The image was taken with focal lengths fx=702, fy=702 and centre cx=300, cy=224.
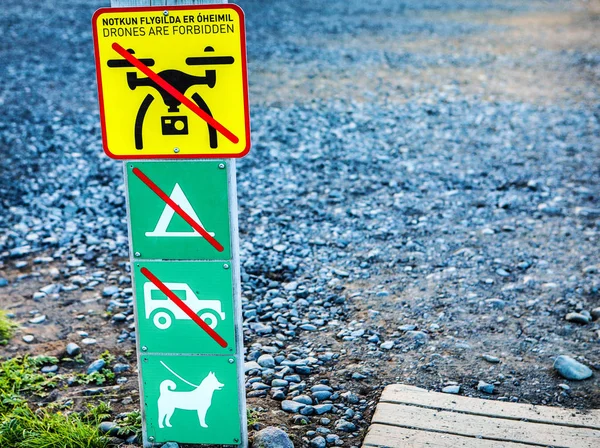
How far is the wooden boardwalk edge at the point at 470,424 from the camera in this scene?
3.88 m

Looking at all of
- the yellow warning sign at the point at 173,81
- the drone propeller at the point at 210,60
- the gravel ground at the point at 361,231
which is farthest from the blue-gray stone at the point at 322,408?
the drone propeller at the point at 210,60

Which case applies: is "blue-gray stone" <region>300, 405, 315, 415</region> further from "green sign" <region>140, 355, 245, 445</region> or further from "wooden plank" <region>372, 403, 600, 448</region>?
"green sign" <region>140, 355, 245, 445</region>

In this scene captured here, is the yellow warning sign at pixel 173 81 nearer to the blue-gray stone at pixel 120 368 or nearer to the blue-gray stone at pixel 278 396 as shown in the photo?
the blue-gray stone at pixel 278 396

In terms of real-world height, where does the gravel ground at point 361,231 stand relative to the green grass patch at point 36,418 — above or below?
above

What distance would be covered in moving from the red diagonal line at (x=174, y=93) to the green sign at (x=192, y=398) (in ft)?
3.75

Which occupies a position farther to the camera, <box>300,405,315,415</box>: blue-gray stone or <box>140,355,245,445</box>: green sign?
<box>300,405,315,415</box>: blue-gray stone

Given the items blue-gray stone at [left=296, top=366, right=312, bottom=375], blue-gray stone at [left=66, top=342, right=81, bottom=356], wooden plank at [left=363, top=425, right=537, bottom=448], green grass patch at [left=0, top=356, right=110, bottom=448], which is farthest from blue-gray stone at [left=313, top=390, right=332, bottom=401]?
blue-gray stone at [left=66, top=342, right=81, bottom=356]

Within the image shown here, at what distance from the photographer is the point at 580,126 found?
36.3ft

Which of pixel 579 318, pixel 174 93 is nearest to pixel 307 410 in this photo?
pixel 174 93

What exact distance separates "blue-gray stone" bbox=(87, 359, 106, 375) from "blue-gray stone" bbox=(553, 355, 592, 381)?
10.3 feet

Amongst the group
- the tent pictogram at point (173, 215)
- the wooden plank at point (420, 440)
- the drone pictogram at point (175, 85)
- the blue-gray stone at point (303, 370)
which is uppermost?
the drone pictogram at point (175, 85)

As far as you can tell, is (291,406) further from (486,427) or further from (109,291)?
(109,291)

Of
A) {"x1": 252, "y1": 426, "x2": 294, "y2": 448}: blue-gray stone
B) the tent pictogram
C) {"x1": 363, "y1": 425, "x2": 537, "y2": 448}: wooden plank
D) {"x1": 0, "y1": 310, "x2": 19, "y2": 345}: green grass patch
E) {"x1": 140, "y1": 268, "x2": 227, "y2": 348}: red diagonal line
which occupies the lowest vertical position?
{"x1": 363, "y1": 425, "x2": 537, "y2": 448}: wooden plank

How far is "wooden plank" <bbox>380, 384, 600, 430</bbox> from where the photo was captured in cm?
411
